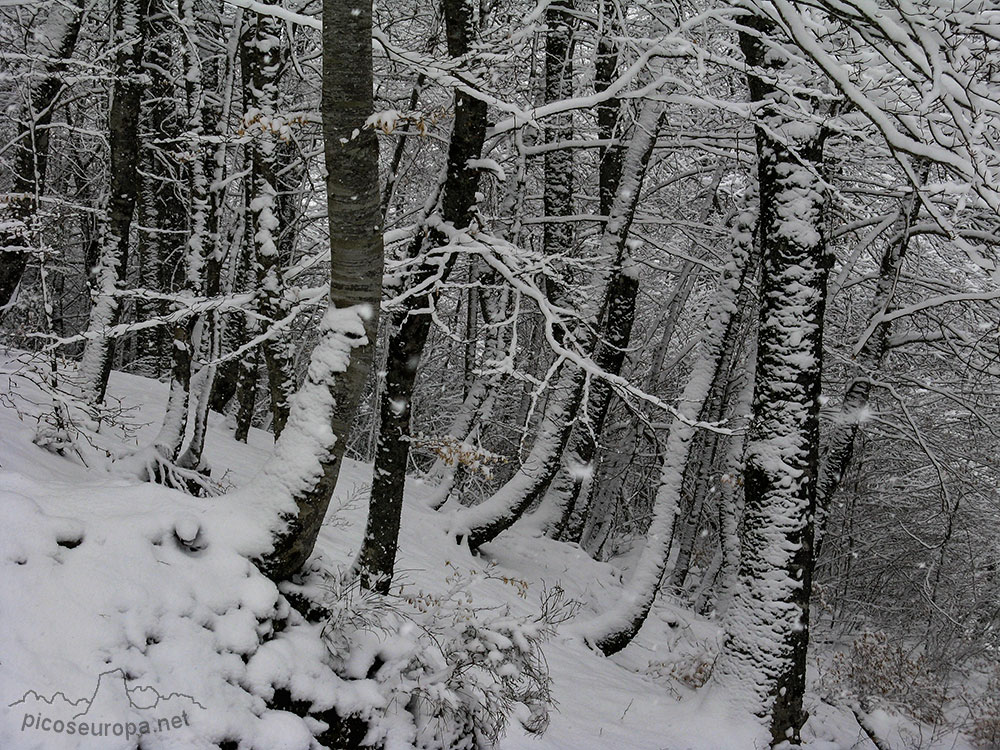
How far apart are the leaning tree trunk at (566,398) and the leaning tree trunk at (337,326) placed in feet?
13.9

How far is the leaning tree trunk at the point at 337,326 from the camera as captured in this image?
11.0 ft

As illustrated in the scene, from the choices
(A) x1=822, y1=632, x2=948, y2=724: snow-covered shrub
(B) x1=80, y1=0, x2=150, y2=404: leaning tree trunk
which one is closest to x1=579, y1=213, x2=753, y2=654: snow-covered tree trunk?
(A) x1=822, y1=632, x2=948, y2=724: snow-covered shrub

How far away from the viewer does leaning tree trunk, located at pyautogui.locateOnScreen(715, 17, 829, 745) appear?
5.00m

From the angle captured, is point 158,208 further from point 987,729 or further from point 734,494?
point 987,729

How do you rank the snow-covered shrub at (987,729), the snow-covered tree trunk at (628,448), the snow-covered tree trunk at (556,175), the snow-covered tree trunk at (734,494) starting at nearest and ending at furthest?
the snow-covered tree trunk at (556,175)
the snow-covered shrub at (987,729)
the snow-covered tree trunk at (734,494)
the snow-covered tree trunk at (628,448)

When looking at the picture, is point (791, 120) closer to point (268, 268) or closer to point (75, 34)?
point (268, 268)

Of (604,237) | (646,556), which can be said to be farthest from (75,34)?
(646,556)

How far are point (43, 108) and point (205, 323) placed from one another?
2.71m

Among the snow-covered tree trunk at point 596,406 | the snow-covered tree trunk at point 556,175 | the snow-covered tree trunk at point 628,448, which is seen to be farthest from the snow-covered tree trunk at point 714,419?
the snow-covered tree trunk at point 556,175

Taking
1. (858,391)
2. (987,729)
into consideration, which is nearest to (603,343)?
(858,391)

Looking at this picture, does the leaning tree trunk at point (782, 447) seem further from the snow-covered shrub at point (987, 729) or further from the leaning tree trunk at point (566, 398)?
the snow-covered shrub at point (987, 729)

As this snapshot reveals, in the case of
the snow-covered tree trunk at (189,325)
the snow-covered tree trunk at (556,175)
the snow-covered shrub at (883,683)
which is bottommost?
the snow-covered shrub at (883,683)

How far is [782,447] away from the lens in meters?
5.09

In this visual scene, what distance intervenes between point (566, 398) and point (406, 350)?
3487 mm
